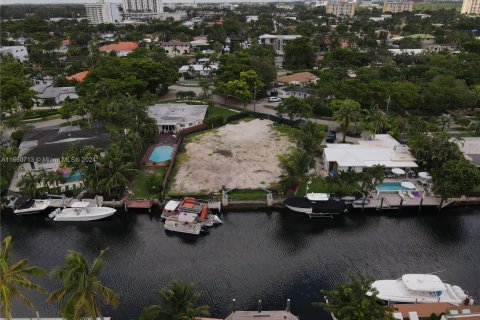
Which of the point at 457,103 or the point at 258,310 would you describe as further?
the point at 457,103

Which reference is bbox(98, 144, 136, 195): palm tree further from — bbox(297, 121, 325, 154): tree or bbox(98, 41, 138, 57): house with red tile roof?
bbox(98, 41, 138, 57): house with red tile roof

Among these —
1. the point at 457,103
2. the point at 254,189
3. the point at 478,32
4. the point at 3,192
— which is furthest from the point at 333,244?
the point at 478,32

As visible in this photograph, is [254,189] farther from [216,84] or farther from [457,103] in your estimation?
[457,103]

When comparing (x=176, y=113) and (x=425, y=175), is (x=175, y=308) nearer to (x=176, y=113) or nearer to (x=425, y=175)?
(x=425, y=175)

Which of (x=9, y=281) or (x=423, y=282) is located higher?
(x=9, y=281)

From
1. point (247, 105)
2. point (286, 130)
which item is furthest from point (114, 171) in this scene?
point (247, 105)

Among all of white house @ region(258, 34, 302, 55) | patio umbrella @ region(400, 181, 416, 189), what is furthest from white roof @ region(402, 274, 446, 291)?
white house @ region(258, 34, 302, 55)
